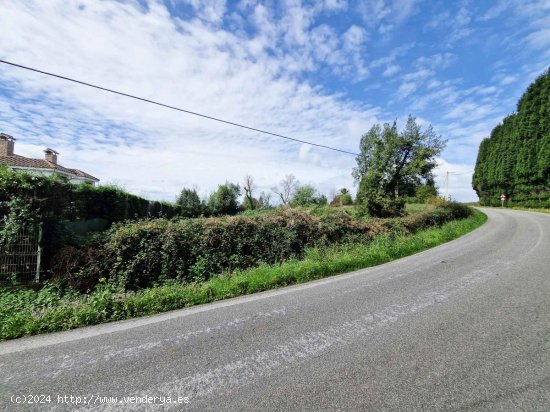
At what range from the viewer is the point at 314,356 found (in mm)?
2846

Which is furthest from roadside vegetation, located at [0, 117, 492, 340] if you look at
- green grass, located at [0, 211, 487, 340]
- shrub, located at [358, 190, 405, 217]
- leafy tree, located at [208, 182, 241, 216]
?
leafy tree, located at [208, 182, 241, 216]

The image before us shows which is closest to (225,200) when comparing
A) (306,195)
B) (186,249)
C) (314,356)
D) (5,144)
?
(306,195)

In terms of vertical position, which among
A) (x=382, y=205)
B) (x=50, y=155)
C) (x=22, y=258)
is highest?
(x=50, y=155)

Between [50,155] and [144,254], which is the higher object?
[50,155]

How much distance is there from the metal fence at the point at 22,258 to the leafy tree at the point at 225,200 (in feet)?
121

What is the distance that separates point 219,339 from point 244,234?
5.53 m

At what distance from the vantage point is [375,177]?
69.1 ft

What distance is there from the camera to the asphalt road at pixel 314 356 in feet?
7.28

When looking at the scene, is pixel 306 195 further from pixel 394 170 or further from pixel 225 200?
pixel 394 170

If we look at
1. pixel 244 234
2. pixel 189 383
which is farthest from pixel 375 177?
pixel 189 383

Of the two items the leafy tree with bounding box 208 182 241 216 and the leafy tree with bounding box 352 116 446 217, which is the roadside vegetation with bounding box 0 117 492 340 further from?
the leafy tree with bounding box 208 182 241 216

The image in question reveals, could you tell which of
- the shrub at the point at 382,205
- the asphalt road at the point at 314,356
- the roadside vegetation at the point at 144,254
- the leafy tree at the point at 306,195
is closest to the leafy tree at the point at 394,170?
the shrub at the point at 382,205

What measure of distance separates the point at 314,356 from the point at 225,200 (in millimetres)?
45219

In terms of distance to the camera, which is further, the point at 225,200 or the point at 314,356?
the point at 225,200
